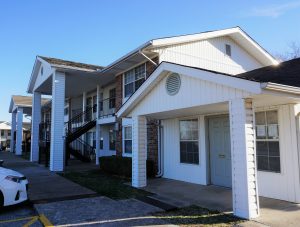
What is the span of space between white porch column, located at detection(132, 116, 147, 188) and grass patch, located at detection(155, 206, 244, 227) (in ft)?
10.5

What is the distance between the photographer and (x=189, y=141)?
35.8 feet

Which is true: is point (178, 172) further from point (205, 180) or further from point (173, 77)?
point (173, 77)

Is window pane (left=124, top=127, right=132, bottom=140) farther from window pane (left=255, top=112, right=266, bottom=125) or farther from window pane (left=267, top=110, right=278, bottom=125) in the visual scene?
window pane (left=267, top=110, right=278, bottom=125)

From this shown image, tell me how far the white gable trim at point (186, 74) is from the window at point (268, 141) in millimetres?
2364

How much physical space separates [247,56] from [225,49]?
1.82 m

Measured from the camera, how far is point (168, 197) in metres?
8.27

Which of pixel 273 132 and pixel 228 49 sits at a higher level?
pixel 228 49

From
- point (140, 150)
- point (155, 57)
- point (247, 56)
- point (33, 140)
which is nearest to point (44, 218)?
point (140, 150)

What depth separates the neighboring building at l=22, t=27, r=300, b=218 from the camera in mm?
6262

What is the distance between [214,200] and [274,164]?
189 cm

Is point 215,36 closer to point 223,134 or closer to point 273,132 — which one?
point 223,134

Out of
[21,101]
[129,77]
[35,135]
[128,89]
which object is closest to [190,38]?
[129,77]

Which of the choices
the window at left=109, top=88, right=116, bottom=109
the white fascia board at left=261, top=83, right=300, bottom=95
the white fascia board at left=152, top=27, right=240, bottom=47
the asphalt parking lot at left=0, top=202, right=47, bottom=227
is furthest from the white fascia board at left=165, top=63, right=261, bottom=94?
the window at left=109, top=88, right=116, bottom=109

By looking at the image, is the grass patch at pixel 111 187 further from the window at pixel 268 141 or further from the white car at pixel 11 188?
the window at pixel 268 141
